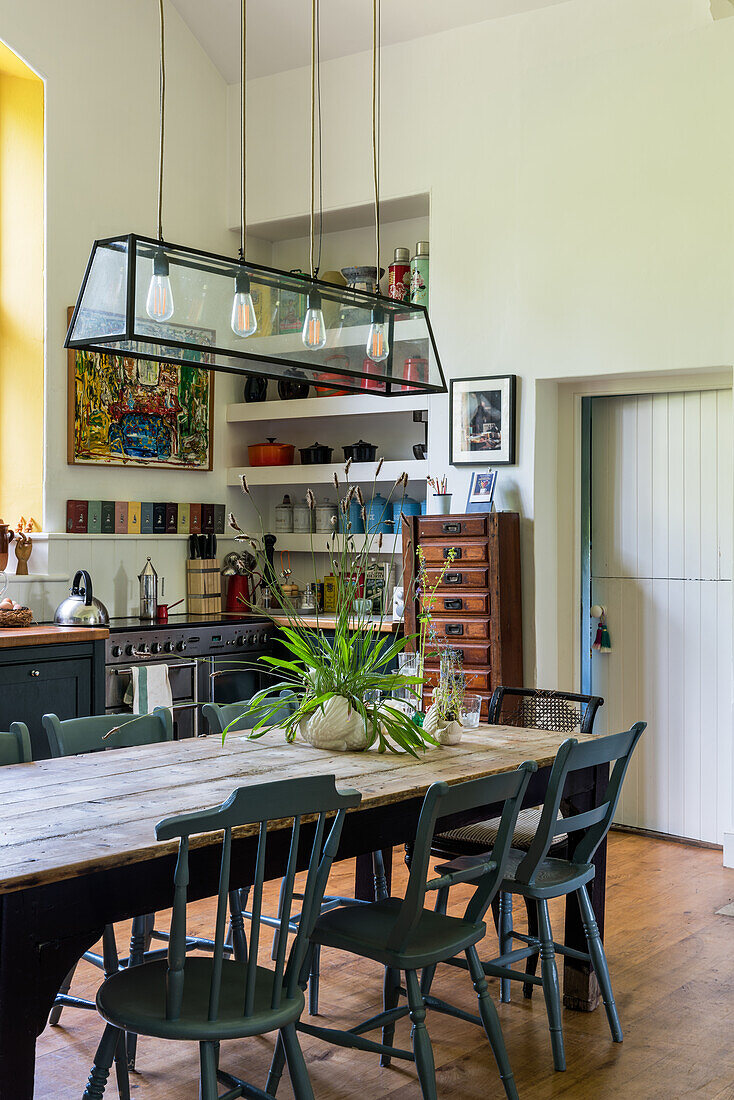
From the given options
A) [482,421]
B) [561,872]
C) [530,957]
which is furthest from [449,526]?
[561,872]

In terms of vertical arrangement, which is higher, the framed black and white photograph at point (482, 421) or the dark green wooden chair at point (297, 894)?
the framed black and white photograph at point (482, 421)

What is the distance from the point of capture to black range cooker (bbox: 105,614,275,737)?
5.43 m

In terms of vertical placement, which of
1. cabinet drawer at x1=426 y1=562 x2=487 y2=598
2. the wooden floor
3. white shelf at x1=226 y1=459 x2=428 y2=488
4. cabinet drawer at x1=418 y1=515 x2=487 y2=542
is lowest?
the wooden floor

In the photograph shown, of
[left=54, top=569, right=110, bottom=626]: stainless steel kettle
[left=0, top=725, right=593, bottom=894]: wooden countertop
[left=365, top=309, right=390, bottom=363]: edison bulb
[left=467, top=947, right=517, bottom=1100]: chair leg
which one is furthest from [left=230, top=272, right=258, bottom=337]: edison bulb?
[left=54, top=569, right=110, bottom=626]: stainless steel kettle

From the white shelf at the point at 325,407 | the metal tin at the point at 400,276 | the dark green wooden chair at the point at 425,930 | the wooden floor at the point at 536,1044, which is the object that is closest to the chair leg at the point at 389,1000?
the wooden floor at the point at 536,1044

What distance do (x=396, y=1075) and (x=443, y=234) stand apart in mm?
4243

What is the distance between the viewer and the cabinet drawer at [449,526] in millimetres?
5449

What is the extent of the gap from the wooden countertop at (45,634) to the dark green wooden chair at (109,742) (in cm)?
147

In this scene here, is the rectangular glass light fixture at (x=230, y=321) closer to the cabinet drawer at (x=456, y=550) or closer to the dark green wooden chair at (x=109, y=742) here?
the dark green wooden chair at (x=109, y=742)

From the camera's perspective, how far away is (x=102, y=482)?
6062 millimetres

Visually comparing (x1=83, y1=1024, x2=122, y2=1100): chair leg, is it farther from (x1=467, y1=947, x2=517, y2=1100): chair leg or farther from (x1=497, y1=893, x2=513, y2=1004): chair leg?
(x1=497, y1=893, x2=513, y2=1004): chair leg

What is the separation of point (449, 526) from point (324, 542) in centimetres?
124

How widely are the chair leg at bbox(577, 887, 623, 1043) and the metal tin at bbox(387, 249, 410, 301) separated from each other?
12.4 feet

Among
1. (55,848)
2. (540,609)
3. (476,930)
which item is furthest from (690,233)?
(55,848)
